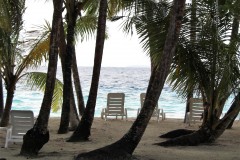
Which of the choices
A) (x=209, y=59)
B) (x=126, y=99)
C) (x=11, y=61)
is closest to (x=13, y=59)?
(x=11, y=61)

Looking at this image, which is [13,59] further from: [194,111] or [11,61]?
[194,111]

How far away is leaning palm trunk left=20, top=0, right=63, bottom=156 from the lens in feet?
21.7

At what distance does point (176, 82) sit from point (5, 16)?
3.39 metres

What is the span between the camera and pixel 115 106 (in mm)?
12961

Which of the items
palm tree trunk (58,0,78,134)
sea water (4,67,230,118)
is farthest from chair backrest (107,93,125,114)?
palm tree trunk (58,0,78,134)

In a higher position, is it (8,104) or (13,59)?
(13,59)

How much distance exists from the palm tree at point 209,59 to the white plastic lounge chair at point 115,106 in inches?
193

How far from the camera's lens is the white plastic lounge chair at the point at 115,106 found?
42.2 feet

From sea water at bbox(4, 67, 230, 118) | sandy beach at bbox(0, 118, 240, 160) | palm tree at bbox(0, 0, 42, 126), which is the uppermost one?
palm tree at bbox(0, 0, 42, 126)

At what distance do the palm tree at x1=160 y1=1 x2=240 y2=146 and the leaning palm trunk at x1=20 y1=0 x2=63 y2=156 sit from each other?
7.76 ft

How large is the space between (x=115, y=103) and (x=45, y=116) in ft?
20.8

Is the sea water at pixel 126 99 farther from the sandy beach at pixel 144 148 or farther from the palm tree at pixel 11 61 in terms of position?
the palm tree at pixel 11 61

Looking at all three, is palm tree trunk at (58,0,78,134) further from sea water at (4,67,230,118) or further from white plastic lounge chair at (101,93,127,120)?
white plastic lounge chair at (101,93,127,120)

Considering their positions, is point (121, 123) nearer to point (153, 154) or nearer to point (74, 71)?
point (74, 71)
